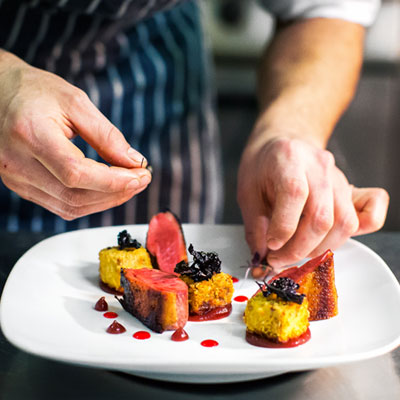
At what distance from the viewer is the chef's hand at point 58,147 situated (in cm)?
106

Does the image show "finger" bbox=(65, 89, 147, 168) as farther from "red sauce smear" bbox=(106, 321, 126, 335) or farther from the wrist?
"red sauce smear" bbox=(106, 321, 126, 335)

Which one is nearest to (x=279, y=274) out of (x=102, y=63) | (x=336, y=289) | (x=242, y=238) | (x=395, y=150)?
(x=336, y=289)

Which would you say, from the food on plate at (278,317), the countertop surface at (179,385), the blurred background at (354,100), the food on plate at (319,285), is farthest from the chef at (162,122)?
the blurred background at (354,100)

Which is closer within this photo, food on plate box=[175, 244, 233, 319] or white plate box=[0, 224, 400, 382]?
white plate box=[0, 224, 400, 382]

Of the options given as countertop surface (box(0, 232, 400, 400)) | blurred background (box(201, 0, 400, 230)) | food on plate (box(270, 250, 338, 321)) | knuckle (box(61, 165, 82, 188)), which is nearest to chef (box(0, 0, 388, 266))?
knuckle (box(61, 165, 82, 188))

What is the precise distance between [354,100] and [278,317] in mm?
2595

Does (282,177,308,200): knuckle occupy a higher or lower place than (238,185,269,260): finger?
higher

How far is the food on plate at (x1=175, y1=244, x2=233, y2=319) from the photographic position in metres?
1.11

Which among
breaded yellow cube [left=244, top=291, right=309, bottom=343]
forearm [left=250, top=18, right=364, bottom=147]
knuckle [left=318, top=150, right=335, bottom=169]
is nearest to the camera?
breaded yellow cube [left=244, top=291, right=309, bottom=343]

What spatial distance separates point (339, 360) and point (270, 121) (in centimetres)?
83

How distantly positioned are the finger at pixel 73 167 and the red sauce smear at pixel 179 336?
29 centimetres

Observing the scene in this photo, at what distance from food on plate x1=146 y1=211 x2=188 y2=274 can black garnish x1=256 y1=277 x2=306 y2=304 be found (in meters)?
0.31

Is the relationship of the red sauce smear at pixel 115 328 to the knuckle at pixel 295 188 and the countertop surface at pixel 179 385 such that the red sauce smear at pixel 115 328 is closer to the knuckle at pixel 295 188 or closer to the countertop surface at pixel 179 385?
the countertop surface at pixel 179 385

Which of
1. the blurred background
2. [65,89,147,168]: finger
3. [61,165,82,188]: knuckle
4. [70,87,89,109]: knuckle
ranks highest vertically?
[70,87,89,109]: knuckle
